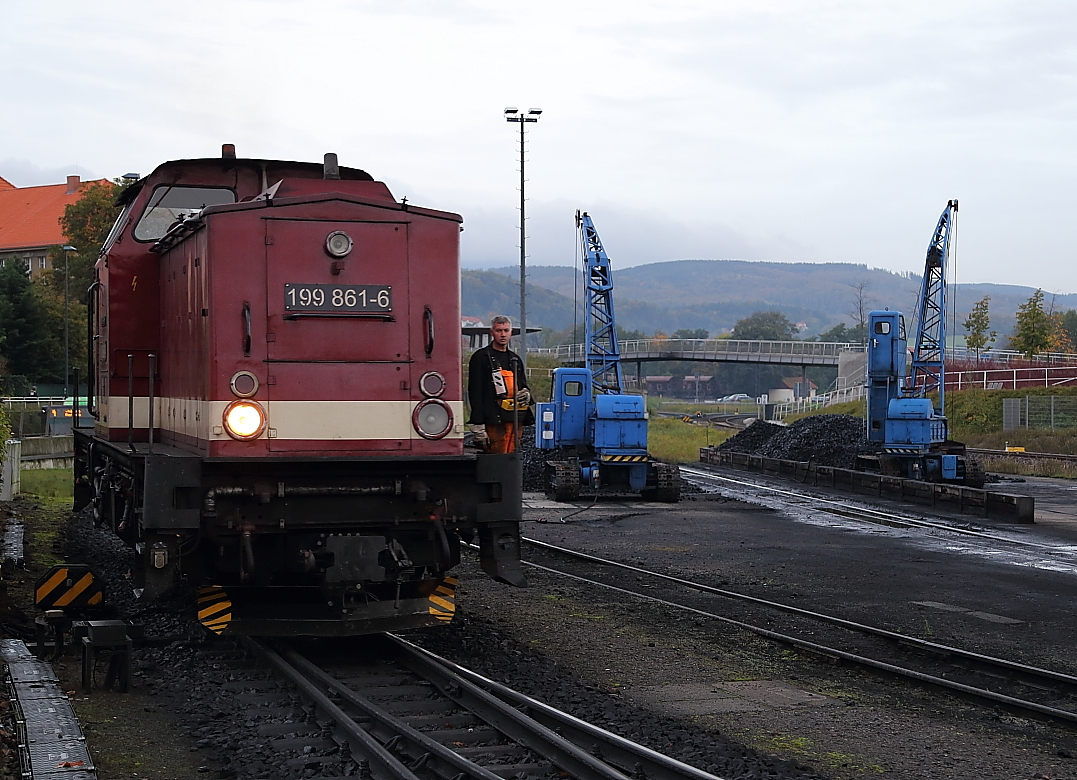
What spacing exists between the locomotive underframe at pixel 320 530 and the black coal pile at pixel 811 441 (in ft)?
82.1

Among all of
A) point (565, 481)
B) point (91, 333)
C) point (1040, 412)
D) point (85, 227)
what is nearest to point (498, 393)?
point (91, 333)

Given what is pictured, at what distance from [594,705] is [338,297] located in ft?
11.0

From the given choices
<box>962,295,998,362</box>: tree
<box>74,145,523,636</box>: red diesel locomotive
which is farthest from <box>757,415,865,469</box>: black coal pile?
<box>962,295,998,362</box>: tree

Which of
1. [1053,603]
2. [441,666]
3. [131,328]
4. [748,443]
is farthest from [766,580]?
[748,443]

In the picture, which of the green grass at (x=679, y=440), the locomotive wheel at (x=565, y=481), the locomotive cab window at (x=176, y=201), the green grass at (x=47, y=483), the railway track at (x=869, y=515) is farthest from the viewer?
the green grass at (x=679, y=440)

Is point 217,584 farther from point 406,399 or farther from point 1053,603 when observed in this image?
point 1053,603

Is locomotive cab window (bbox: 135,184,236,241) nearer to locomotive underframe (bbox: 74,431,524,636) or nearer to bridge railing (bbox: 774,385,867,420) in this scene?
locomotive underframe (bbox: 74,431,524,636)

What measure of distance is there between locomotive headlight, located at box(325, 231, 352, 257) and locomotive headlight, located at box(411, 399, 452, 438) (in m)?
1.23

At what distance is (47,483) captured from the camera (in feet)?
95.7

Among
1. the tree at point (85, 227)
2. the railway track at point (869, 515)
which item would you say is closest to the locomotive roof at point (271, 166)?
the railway track at point (869, 515)

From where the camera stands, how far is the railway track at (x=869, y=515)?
677 inches

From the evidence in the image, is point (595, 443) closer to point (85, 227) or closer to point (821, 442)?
point (821, 442)

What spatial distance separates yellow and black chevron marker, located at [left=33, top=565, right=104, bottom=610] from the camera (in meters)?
9.73

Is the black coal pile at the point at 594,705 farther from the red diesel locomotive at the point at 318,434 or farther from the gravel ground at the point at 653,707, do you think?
the red diesel locomotive at the point at 318,434
